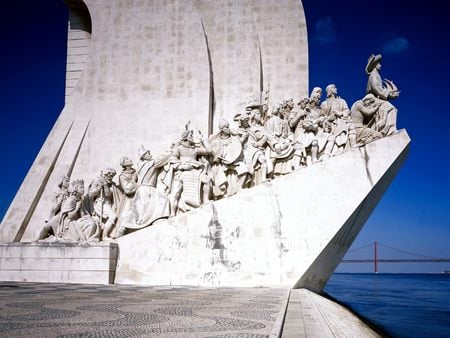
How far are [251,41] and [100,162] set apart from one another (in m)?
3.92

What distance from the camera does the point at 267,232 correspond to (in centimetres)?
703

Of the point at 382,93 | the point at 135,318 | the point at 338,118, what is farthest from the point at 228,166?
the point at 135,318

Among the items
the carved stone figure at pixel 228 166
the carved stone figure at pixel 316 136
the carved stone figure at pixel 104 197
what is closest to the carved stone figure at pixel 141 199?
the carved stone figure at pixel 104 197

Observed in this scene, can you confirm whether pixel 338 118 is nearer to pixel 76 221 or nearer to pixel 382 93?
pixel 382 93

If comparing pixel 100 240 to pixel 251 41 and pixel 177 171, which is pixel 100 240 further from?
pixel 251 41

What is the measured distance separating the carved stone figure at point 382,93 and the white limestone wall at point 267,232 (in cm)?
44

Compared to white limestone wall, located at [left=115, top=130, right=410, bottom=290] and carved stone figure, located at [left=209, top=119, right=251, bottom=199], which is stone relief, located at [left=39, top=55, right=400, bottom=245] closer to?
carved stone figure, located at [left=209, top=119, right=251, bottom=199]

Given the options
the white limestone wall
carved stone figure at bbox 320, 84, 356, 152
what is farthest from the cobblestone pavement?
carved stone figure at bbox 320, 84, 356, 152

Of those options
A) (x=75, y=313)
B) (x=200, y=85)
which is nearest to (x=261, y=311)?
(x=75, y=313)

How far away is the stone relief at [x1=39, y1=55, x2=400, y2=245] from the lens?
7.64m

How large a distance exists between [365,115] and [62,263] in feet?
17.2

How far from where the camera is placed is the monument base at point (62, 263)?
280 inches

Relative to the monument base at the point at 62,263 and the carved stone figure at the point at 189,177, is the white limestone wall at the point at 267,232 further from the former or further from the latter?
the carved stone figure at the point at 189,177

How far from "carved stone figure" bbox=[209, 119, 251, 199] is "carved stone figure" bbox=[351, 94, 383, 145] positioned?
5.92 ft
